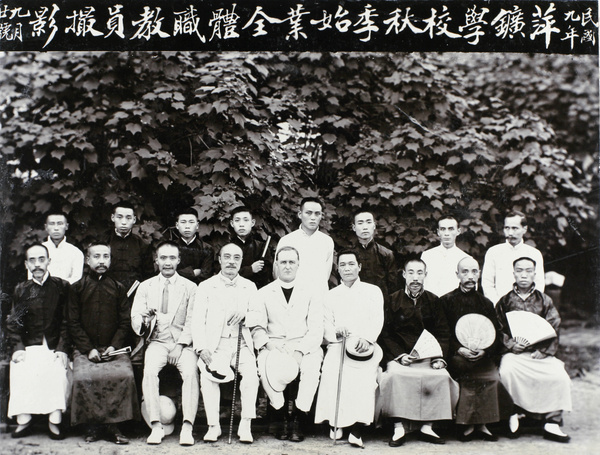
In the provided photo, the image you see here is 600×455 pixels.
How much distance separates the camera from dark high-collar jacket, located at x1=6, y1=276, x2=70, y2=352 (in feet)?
17.7

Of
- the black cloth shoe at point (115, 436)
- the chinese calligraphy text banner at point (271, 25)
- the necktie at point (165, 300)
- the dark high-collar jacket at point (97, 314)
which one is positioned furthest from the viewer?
the chinese calligraphy text banner at point (271, 25)

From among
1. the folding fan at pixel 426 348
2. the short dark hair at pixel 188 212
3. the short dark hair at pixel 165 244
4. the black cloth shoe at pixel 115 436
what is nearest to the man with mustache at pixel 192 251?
the short dark hair at pixel 188 212

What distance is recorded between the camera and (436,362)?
536 cm

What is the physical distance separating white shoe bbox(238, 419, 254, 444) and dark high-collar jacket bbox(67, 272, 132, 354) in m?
1.19

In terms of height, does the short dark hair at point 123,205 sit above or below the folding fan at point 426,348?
above

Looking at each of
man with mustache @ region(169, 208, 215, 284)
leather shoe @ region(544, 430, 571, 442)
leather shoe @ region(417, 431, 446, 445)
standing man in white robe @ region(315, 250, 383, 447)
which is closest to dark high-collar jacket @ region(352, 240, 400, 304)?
standing man in white robe @ region(315, 250, 383, 447)

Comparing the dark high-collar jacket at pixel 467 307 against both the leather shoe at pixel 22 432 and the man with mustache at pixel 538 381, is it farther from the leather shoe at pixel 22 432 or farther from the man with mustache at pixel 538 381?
the leather shoe at pixel 22 432

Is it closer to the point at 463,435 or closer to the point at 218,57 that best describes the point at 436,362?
the point at 463,435

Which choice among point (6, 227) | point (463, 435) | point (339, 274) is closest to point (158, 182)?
point (6, 227)

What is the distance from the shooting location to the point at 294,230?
6.24 meters

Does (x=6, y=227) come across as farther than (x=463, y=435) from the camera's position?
Yes

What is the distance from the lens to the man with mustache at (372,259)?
5750 mm

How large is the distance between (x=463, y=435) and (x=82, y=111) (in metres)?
4.55

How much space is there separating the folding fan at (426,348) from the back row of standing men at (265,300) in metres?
0.07
